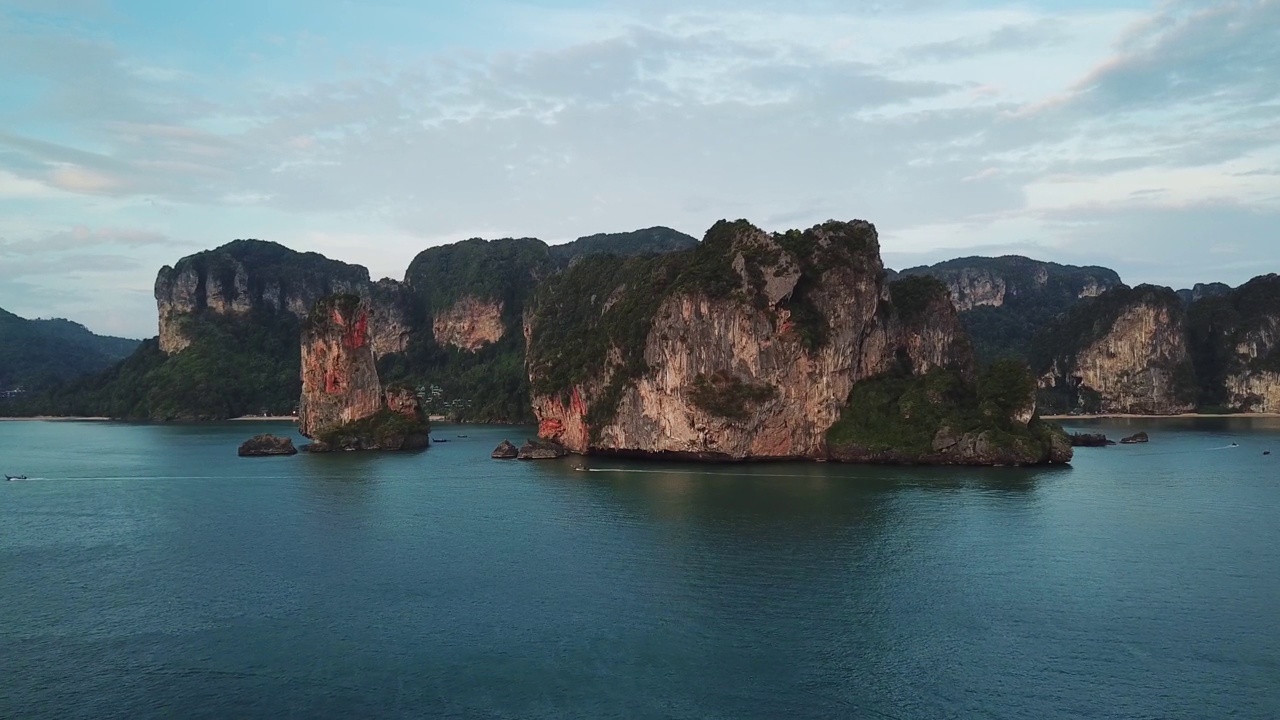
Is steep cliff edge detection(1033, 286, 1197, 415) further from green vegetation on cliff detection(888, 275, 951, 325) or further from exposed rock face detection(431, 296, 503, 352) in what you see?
exposed rock face detection(431, 296, 503, 352)

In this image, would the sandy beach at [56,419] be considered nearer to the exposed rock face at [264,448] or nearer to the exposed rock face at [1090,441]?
the exposed rock face at [264,448]

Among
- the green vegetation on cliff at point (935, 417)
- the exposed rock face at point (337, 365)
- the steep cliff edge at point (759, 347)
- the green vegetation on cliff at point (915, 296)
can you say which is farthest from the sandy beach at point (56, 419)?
the green vegetation on cliff at point (935, 417)

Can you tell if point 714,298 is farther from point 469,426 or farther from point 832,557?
point 469,426

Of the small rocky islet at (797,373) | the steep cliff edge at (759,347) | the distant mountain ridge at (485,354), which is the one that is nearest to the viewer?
the small rocky islet at (797,373)

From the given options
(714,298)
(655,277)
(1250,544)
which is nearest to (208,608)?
(1250,544)

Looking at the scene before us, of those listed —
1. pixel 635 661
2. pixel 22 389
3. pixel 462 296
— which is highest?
pixel 462 296

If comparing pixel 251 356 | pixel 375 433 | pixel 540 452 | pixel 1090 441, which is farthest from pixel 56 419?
pixel 1090 441
